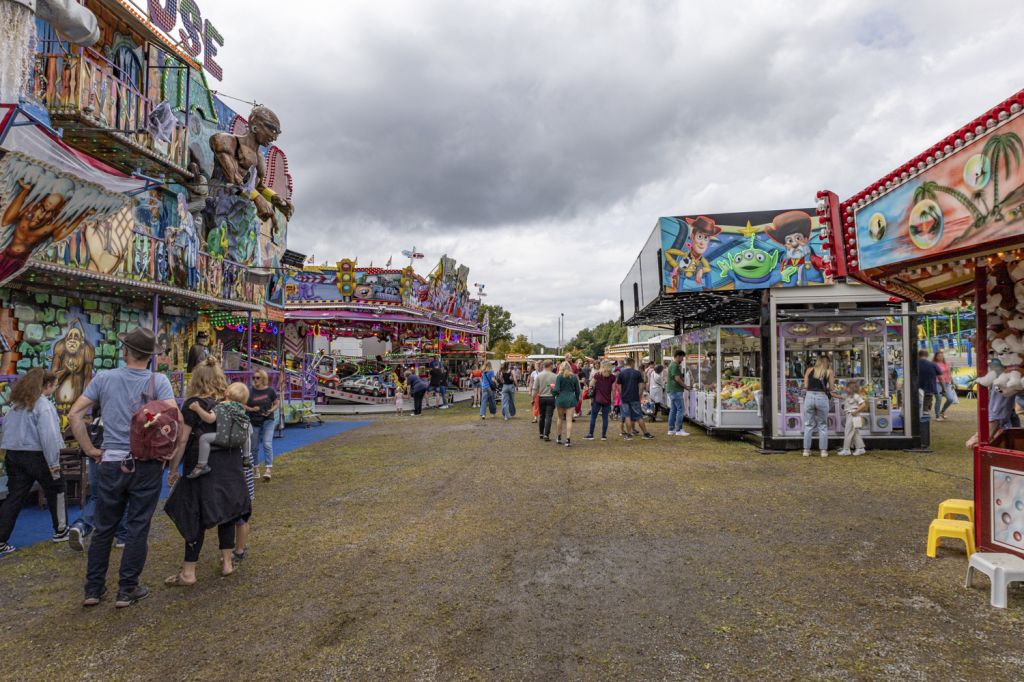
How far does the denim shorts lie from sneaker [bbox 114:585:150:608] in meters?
8.82

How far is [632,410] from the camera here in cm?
1126

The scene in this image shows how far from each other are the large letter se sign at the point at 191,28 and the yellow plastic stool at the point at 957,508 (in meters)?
12.4

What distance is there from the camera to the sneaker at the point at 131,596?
3620mm

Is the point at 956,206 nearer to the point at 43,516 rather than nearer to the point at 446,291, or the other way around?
the point at 43,516

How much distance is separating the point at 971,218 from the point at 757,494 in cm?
380

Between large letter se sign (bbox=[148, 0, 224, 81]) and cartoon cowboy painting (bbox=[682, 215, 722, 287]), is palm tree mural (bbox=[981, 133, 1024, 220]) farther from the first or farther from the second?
large letter se sign (bbox=[148, 0, 224, 81])

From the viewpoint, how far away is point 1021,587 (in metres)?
3.93

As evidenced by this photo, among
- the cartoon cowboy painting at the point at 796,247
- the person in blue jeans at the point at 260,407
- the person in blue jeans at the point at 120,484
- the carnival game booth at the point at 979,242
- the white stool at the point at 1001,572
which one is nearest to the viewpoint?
the carnival game booth at the point at 979,242

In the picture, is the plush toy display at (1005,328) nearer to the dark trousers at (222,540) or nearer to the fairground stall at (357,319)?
the dark trousers at (222,540)

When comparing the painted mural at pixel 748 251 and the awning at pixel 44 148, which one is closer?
the awning at pixel 44 148

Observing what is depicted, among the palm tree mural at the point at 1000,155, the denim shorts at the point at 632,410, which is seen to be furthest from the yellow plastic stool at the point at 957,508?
the denim shorts at the point at 632,410

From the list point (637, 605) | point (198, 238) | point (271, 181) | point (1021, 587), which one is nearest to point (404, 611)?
point (637, 605)

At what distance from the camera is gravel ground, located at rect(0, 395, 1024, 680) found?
2.95 meters

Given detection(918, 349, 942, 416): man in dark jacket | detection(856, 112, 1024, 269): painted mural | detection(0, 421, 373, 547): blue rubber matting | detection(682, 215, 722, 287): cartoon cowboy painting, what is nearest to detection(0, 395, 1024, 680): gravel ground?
detection(0, 421, 373, 547): blue rubber matting
